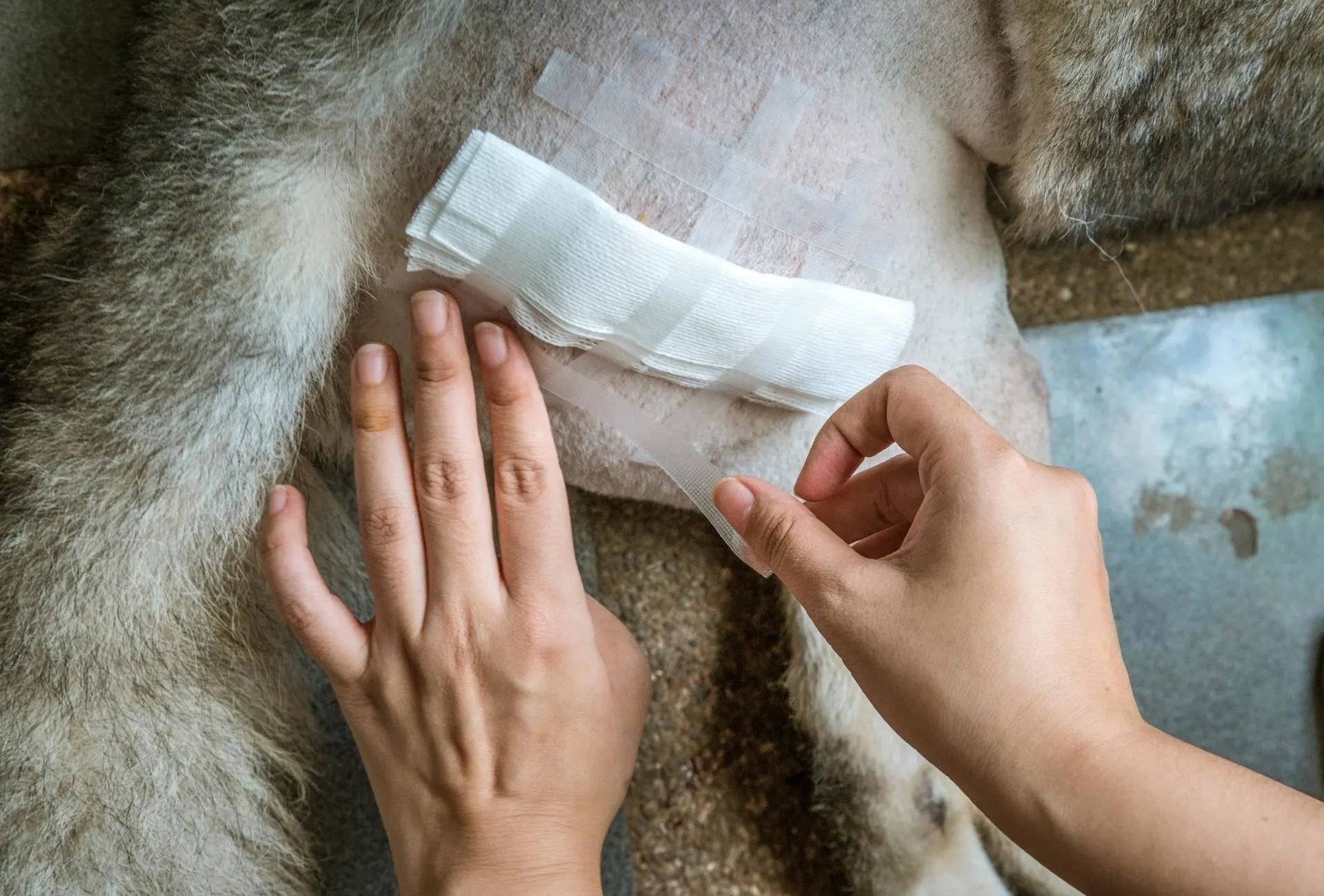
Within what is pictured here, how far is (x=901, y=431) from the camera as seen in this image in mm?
688

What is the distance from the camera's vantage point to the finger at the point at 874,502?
0.74 meters

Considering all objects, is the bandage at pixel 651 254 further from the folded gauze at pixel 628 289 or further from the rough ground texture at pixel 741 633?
the rough ground texture at pixel 741 633

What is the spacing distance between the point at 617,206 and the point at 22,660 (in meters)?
0.68

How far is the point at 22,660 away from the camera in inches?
30.6

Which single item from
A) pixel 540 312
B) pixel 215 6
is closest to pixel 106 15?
pixel 215 6

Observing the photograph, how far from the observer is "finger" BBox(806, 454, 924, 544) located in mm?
740

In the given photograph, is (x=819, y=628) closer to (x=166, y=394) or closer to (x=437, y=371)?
(x=437, y=371)

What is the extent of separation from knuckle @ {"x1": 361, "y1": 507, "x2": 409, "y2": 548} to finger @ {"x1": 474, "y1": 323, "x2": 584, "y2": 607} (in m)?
0.10

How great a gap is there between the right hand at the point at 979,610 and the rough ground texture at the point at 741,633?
479mm

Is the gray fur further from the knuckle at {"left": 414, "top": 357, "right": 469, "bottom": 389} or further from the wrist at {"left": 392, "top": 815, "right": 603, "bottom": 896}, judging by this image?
the wrist at {"left": 392, "top": 815, "right": 603, "bottom": 896}

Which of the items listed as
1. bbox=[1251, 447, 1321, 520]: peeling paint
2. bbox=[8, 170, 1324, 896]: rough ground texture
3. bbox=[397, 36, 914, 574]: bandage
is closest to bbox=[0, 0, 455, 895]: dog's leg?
bbox=[397, 36, 914, 574]: bandage

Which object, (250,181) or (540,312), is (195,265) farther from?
(540,312)

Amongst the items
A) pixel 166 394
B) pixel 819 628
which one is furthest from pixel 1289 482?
pixel 166 394

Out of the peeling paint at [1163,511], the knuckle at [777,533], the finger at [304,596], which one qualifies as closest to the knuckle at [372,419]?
the finger at [304,596]
